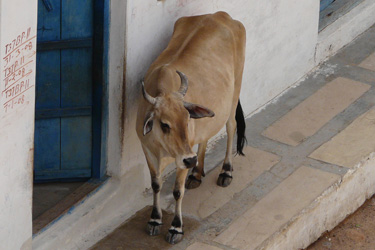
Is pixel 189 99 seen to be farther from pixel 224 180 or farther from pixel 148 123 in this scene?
pixel 224 180

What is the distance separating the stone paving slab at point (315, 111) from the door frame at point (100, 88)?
2024mm

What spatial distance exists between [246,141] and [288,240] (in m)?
1.36

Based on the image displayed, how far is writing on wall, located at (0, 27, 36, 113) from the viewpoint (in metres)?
5.80

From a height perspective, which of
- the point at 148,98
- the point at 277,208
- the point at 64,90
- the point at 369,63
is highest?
the point at 148,98

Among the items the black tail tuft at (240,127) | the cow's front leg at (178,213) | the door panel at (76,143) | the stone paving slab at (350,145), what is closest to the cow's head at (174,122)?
the cow's front leg at (178,213)

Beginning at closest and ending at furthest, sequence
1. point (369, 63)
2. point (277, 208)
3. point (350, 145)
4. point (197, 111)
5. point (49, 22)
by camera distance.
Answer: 1. point (197, 111)
2. point (49, 22)
3. point (277, 208)
4. point (350, 145)
5. point (369, 63)

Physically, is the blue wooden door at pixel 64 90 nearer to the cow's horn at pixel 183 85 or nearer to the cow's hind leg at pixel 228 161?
the cow's horn at pixel 183 85

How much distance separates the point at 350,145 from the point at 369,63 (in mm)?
1932

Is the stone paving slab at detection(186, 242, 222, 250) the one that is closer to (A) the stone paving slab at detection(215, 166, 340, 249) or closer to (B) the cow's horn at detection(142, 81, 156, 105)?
(A) the stone paving slab at detection(215, 166, 340, 249)

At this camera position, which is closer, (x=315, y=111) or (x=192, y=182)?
(x=192, y=182)

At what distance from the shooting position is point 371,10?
418 inches

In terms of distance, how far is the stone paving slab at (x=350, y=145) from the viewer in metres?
8.17

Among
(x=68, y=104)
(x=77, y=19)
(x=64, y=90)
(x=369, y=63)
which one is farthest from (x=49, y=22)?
(x=369, y=63)

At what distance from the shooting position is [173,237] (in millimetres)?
6965
